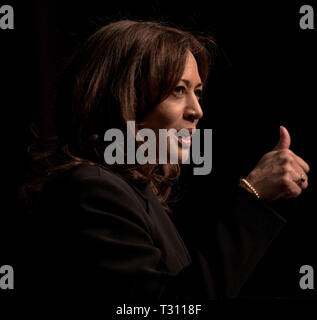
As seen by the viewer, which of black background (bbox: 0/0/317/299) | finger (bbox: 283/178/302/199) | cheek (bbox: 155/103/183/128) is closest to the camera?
finger (bbox: 283/178/302/199)

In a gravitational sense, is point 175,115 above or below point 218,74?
below

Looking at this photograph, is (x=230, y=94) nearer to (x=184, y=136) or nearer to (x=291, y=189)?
(x=184, y=136)

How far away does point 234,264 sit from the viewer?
0.93 m

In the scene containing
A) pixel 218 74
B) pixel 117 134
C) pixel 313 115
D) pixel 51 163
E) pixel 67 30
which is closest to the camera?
pixel 117 134

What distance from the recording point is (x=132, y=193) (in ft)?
3.26

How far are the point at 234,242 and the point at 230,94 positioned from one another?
31.8 inches

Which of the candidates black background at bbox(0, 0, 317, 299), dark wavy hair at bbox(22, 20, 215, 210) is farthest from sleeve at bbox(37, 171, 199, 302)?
black background at bbox(0, 0, 317, 299)

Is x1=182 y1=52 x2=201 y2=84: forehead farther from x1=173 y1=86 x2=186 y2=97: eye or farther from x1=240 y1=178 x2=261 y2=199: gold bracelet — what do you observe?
x1=240 y1=178 x2=261 y2=199: gold bracelet

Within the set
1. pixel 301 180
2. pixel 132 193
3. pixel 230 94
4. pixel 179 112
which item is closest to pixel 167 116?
pixel 179 112

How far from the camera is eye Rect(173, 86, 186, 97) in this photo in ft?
3.61
